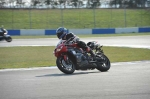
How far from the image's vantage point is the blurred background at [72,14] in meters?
43.5

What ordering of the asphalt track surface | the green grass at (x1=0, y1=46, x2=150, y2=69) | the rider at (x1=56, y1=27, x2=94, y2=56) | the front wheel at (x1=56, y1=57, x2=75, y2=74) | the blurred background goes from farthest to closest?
the blurred background
the green grass at (x1=0, y1=46, x2=150, y2=69)
the rider at (x1=56, y1=27, x2=94, y2=56)
the front wheel at (x1=56, y1=57, x2=75, y2=74)
the asphalt track surface

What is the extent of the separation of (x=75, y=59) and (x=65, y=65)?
1.06ft

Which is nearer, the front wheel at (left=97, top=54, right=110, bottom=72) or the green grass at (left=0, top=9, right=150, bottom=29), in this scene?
the front wheel at (left=97, top=54, right=110, bottom=72)

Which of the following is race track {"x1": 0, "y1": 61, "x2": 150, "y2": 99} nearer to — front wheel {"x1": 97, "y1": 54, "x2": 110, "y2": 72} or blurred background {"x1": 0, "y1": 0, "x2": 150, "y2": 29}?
front wheel {"x1": 97, "y1": 54, "x2": 110, "y2": 72}

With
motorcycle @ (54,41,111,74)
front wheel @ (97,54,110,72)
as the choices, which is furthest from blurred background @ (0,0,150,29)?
motorcycle @ (54,41,111,74)

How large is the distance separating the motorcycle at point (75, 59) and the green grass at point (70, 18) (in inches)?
1196

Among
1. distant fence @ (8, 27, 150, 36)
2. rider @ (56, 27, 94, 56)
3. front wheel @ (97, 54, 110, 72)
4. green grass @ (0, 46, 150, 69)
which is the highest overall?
rider @ (56, 27, 94, 56)

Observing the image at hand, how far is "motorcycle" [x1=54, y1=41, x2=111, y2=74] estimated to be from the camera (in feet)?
38.2

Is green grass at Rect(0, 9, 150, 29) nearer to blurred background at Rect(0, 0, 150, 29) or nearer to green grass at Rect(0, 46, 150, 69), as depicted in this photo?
blurred background at Rect(0, 0, 150, 29)

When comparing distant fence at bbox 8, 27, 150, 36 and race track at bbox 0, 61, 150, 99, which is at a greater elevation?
race track at bbox 0, 61, 150, 99

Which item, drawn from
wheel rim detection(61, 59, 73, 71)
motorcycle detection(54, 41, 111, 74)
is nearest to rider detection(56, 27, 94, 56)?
motorcycle detection(54, 41, 111, 74)

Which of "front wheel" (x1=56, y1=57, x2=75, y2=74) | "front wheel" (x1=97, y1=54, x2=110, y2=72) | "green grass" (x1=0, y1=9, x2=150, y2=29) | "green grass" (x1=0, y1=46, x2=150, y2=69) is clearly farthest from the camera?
"green grass" (x1=0, y1=9, x2=150, y2=29)

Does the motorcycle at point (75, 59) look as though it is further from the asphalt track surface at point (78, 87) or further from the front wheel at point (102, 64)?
the asphalt track surface at point (78, 87)

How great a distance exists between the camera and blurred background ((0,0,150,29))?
143 feet
